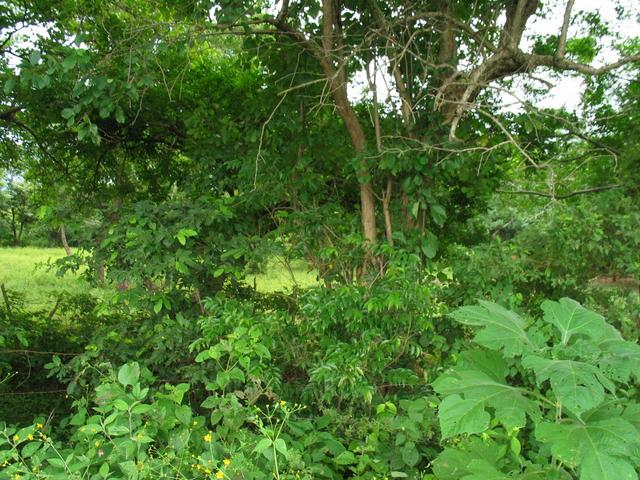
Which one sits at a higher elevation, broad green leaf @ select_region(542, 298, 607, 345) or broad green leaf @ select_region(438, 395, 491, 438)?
broad green leaf @ select_region(542, 298, 607, 345)

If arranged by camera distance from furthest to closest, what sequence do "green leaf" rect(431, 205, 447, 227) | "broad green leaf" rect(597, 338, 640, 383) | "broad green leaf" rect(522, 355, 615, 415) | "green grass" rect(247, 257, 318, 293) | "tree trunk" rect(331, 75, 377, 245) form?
1. "green grass" rect(247, 257, 318, 293)
2. "tree trunk" rect(331, 75, 377, 245)
3. "green leaf" rect(431, 205, 447, 227)
4. "broad green leaf" rect(597, 338, 640, 383)
5. "broad green leaf" rect(522, 355, 615, 415)

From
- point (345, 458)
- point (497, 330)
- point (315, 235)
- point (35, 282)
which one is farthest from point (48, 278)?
point (497, 330)

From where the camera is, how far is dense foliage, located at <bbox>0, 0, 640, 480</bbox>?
95.0 inches

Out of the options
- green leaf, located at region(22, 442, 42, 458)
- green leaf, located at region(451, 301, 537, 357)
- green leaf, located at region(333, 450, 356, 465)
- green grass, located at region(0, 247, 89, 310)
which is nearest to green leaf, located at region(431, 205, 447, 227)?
green leaf, located at region(333, 450, 356, 465)

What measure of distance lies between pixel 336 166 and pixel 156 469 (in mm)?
2729

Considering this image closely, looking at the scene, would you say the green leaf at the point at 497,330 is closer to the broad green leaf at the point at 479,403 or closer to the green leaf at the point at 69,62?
the broad green leaf at the point at 479,403

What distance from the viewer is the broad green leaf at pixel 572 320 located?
138 cm

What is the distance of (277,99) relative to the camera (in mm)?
3834

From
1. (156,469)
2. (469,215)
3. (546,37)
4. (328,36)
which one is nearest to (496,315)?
(156,469)

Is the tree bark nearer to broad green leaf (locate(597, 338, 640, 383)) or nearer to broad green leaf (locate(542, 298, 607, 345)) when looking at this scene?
broad green leaf (locate(542, 298, 607, 345))

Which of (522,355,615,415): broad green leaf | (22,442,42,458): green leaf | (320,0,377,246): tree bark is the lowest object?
(22,442,42,458): green leaf

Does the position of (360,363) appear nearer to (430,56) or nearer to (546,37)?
(430,56)

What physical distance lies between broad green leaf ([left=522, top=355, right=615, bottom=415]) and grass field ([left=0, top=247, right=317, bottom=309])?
264 cm

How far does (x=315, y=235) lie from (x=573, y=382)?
268 cm
